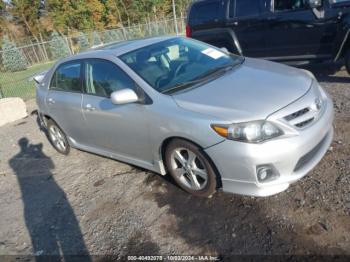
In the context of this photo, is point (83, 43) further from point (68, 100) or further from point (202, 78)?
point (202, 78)

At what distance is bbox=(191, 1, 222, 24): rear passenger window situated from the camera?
7591mm

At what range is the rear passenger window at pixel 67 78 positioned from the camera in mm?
4680

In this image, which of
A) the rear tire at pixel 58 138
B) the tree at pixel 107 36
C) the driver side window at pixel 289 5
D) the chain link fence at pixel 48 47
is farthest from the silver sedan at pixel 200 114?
the tree at pixel 107 36

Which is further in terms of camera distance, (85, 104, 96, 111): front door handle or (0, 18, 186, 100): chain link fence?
(0, 18, 186, 100): chain link fence

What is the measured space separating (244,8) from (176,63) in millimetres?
3882

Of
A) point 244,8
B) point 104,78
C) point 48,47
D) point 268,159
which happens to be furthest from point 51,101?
point 48,47

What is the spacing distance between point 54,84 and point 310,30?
470 cm

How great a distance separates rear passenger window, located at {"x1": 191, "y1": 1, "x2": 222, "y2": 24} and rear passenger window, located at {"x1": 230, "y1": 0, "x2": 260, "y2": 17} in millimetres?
349

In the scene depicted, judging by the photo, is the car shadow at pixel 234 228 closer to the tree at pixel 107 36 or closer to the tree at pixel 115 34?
the tree at pixel 115 34

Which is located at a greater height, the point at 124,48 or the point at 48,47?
the point at 124,48

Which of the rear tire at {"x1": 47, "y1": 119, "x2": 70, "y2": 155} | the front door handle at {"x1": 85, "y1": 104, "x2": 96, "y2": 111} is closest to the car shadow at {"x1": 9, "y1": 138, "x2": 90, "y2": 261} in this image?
the rear tire at {"x1": 47, "y1": 119, "x2": 70, "y2": 155}

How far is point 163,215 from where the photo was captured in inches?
140

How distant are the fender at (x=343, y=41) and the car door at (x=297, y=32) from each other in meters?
0.16

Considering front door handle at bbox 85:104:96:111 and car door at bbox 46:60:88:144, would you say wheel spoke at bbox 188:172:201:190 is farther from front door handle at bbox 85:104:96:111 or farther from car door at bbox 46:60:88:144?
car door at bbox 46:60:88:144
